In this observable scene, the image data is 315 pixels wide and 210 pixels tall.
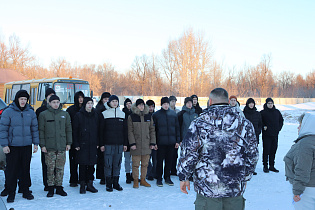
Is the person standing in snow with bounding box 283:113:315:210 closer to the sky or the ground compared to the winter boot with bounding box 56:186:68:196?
closer to the sky

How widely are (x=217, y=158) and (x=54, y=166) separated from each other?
12.6 ft

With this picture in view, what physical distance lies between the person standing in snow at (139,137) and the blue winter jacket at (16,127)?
6.51 ft

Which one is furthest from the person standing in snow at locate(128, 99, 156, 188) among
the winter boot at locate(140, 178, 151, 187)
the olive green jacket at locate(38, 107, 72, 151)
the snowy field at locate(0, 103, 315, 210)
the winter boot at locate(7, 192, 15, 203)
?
the winter boot at locate(7, 192, 15, 203)

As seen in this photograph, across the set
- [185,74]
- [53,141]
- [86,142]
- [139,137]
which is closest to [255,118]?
[139,137]

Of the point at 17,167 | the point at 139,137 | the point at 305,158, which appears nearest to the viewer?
the point at 305,158

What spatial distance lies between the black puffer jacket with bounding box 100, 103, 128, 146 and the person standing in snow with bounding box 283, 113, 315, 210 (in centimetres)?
370

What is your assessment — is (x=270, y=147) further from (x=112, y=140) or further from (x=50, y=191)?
(x=50, y=191)

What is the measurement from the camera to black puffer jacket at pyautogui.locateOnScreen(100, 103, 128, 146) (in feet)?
19.9

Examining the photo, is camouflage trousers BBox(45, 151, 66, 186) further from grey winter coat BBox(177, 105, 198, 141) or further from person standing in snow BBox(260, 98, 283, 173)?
person standing in snow BBox(260, 98, 283, 173)

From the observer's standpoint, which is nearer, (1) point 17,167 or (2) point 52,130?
(1) point 17,167

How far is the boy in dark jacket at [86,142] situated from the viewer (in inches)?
232

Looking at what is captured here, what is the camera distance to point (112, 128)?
6.07 meters

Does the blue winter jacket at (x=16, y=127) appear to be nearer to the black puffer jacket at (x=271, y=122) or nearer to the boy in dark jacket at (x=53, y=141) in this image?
the boy in dark jacket at (x=53, y=141)

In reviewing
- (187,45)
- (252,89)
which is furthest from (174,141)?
(252,89)
